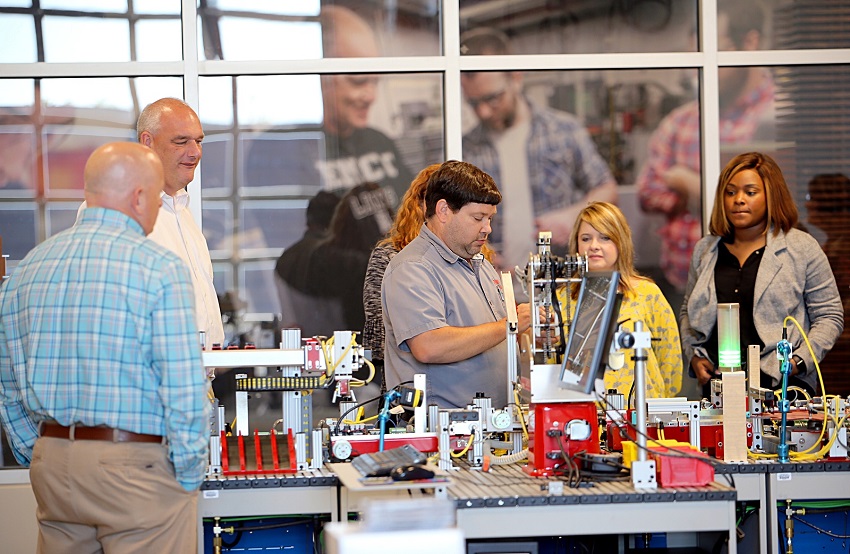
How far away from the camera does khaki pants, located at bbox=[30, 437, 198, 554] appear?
2.48 meters

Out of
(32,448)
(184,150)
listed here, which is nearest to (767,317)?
(184,150)

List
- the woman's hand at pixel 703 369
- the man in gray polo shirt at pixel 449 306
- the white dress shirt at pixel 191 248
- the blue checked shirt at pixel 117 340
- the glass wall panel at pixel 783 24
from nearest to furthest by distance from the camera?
the blue checked shirt at pixel 117 340 → the man in gray polo shirt at pixel 449 306 → the white dress shirt at pixel 191 248 → the woman's hand at pixel 703 369 → the glass wall panel at pixel 783 24

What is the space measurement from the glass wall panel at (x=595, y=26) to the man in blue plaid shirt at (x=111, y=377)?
3.03 metres

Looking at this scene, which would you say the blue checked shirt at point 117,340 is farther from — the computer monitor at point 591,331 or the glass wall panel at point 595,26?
the glass wall panel at point 595,26

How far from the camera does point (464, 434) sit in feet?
10.1

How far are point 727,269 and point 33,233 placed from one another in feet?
10.5

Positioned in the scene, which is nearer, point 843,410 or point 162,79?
point 843,410

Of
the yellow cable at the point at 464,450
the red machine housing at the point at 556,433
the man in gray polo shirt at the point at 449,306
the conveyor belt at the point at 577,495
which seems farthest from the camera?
the man in gray polo shirt at the point at 449,306

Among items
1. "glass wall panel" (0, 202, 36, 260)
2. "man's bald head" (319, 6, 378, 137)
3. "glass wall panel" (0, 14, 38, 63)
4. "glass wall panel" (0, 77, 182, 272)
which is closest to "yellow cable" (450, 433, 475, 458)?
"man's bald head" (319, 6, 378, 137)

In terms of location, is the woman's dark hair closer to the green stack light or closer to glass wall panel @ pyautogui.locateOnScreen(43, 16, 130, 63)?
the green stack light

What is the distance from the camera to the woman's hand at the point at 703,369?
160 inches

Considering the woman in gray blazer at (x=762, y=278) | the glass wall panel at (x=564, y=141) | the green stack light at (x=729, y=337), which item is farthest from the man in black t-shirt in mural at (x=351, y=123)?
the green stack light at (x=729, y=337)

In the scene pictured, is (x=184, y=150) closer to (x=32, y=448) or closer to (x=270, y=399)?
(x=32, y=448)

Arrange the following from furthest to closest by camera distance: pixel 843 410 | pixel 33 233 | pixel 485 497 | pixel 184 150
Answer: pixel 33 233 < pixel 184 150 < pixel 843 410 < pixel 485 497
